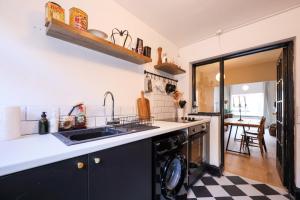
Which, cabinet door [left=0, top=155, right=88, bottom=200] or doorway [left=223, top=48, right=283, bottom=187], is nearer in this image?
cabinet door [left=0, top=155, right=88, bottom=200]

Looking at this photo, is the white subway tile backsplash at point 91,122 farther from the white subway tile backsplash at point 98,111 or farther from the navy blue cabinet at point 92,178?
the navy blue cabinet at point 92,178

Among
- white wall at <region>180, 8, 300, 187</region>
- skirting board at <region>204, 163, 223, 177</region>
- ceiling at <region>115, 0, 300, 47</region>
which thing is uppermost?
ceiling at <region>115, 0, 300, 47</region>

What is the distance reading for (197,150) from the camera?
1870mm

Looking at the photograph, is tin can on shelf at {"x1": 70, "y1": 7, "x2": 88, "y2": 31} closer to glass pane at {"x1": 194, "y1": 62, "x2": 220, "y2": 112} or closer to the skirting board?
glass pane at {"x1": 194, "y1": 62, "x2": 220, "y2": 112}

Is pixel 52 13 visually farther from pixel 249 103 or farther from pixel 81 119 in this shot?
pixel 249 103

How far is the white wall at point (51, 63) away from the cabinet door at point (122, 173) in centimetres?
70

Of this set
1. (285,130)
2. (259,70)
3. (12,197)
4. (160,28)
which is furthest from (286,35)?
(12,197)

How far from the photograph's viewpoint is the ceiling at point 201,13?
160 centimetres

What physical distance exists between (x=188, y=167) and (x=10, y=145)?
5.25 ft

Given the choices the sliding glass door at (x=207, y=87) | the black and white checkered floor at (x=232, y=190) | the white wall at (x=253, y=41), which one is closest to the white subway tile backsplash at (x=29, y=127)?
the black and white checkered floor at (x=232, y=190)

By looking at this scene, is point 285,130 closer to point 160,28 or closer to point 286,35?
point 286,35

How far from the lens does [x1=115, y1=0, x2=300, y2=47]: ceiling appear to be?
1.60m

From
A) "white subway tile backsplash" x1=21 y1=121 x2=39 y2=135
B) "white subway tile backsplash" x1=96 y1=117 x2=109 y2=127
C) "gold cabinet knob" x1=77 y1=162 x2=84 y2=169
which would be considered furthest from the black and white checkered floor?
"white subway tile backsplash" x1=21 y1=121 x2=39 y2=135

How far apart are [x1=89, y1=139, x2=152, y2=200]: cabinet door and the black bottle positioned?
0.58 meters
